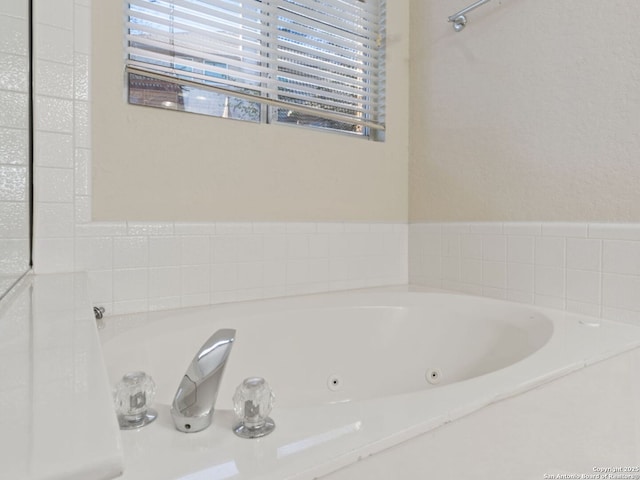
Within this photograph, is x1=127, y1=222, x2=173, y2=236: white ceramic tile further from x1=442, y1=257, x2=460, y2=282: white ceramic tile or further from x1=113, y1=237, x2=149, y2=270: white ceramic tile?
x1=442, y1=257, x2=460, y2=282: white ceramic tile

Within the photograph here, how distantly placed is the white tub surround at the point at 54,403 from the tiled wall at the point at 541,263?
4.42 ft

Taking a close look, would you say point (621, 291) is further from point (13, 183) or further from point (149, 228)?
point (13, 183)

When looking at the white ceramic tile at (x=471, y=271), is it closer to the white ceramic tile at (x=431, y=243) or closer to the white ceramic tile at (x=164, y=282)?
the white ceramic tile at (x=431, y=243)

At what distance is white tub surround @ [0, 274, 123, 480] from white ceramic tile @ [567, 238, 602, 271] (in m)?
1.35

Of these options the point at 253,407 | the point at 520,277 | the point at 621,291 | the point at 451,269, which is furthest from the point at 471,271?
the point at 253,407

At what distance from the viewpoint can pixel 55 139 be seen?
3.84ft

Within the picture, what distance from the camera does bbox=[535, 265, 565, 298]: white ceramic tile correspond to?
132cm

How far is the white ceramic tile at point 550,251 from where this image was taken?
4.32ft

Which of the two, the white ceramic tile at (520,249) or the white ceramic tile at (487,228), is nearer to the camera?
the white ceramic tile at (520,249)

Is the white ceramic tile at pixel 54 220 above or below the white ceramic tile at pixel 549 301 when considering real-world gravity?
above

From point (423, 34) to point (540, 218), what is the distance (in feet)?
3.38

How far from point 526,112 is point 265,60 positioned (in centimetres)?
99

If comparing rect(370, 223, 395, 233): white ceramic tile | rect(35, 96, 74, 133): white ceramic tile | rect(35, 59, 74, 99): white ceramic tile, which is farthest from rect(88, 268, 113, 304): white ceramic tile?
rect(370, 223, 395, 233): white ceramic tile

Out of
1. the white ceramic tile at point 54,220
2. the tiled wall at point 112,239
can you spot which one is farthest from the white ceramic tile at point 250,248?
the white ceramic tile at point 54,220
